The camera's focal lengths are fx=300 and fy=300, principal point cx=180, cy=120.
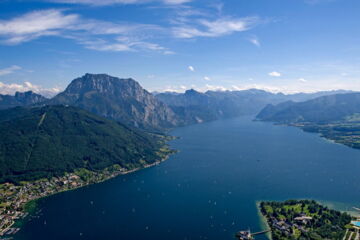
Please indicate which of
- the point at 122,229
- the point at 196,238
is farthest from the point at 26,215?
the point at 196,238

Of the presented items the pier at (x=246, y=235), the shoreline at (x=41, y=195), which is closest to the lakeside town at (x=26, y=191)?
the shoreline at (x=41, y=195)

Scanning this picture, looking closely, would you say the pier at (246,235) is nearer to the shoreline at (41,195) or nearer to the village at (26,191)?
the shoreline at (41,195)

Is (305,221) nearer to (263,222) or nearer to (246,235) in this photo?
(263,222)

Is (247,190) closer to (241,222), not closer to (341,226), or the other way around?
(241,222)

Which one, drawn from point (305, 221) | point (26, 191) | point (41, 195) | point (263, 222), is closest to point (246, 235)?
point (263, 222)

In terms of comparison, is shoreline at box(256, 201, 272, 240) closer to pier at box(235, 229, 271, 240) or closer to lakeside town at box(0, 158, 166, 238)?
pier at box(235, 229, 271, 240)
